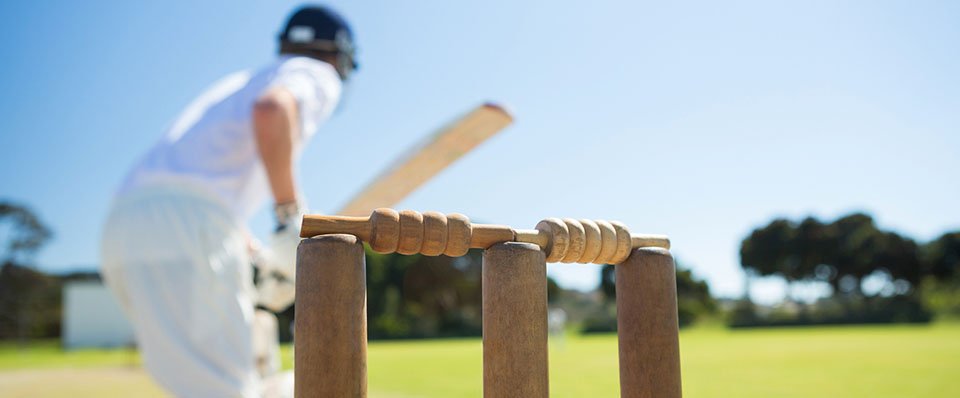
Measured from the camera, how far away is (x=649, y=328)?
4.70ft

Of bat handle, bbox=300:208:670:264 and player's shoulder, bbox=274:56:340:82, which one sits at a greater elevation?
player's shoulder, bbox=274:56:340:82

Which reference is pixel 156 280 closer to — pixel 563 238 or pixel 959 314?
pixel 563 238

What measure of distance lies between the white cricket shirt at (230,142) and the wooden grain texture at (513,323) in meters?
1.43

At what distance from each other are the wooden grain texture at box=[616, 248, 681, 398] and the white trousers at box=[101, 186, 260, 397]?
4.70 feet

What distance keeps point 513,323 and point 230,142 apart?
1650mm

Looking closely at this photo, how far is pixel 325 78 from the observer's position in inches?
104

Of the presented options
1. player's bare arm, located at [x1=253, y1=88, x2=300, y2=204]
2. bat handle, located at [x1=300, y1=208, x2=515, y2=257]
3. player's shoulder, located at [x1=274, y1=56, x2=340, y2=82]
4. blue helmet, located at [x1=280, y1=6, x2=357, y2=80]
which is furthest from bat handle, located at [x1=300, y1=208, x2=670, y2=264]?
blue helmet, located at [x1=280, y1=6, x2=357, y2=80]

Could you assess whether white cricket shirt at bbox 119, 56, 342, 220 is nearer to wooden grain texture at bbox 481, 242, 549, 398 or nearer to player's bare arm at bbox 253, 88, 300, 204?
player's bare arm at bbox 253, 88, 300, 204

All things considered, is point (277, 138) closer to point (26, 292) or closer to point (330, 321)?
point (330, 321)

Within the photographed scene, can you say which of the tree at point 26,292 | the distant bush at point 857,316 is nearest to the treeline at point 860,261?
the distant bush at point 857,316

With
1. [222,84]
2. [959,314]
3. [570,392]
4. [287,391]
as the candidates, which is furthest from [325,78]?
[959,314]

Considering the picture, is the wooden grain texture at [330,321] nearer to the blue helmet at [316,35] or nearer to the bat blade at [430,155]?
the bat blade at [430,155]

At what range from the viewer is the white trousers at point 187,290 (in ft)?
7.27

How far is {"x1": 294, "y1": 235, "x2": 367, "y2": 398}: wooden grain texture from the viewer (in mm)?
1100
